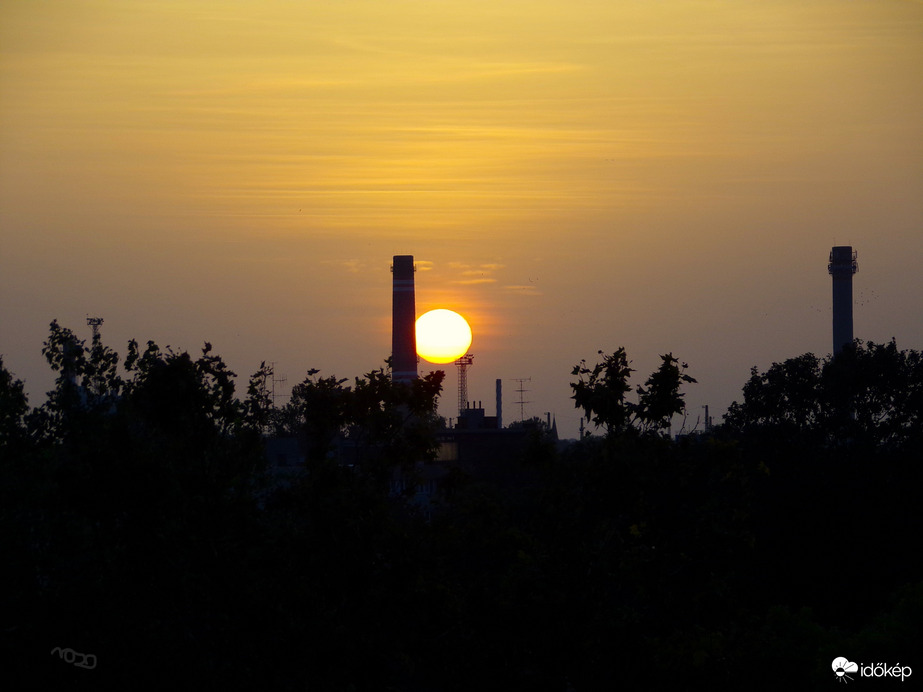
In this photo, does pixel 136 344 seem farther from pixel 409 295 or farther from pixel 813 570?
pixel 409 295

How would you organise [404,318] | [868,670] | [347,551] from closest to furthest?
[347,551] → [868,670] → [404,318]

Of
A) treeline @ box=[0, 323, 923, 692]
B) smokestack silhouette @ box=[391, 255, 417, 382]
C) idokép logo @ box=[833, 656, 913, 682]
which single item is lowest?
idokép logo @ box=[833, 656, 913, 682]

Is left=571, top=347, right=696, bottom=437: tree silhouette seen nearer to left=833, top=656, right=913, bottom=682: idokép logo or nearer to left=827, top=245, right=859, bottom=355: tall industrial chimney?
left=833, top=656, right=913, bottom=682: idokép logo

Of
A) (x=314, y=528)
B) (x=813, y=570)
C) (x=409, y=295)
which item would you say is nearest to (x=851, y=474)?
(x=813, y=570)

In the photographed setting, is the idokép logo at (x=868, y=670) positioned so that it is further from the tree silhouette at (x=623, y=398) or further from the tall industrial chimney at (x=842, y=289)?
the tall industrial chimney at (x=842, y=289)

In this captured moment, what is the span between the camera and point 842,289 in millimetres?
77625

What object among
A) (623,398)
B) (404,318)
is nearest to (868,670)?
(623,398)

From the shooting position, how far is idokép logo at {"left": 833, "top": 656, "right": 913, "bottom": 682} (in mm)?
16156

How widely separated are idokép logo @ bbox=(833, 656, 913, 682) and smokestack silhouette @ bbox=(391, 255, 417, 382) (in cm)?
5976

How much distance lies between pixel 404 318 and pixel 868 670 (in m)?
62.3

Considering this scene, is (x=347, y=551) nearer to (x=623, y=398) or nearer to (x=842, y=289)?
(x=623, y=398)

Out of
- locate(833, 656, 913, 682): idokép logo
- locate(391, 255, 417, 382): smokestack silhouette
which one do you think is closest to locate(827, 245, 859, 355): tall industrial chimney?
locate(391, 255, 417, 382): smokestack silhouette

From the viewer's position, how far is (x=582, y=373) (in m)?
13.9

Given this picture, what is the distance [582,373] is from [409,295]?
6454 centimetres
